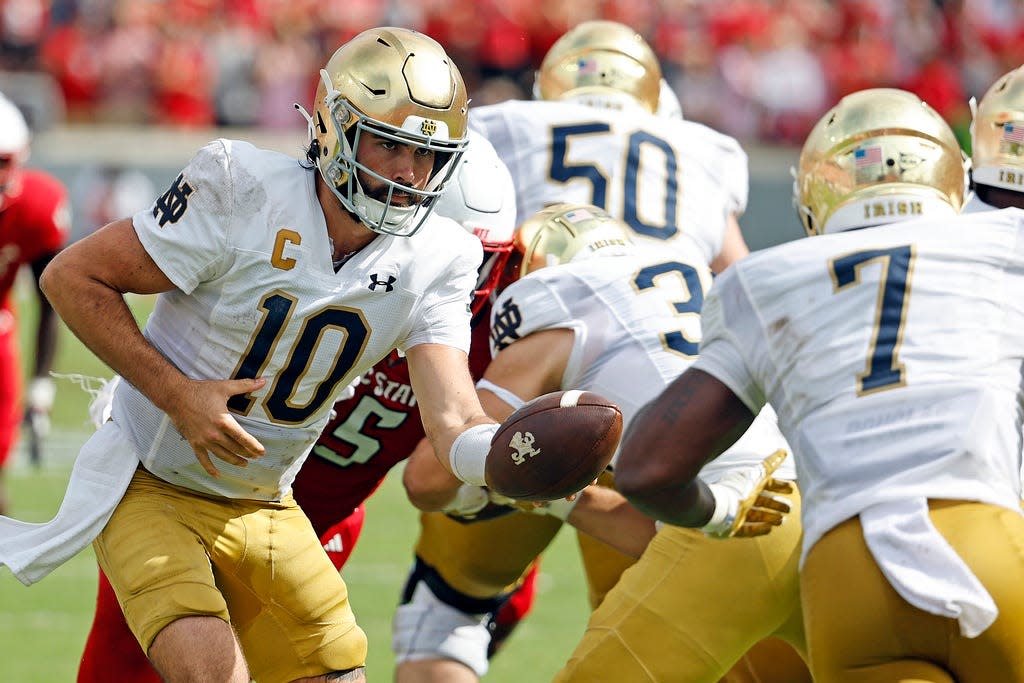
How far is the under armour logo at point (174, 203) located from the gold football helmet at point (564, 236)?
43.9 inches

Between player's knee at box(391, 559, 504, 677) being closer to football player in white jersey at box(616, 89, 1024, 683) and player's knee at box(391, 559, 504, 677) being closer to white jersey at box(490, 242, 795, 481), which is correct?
white jersey at box(490, 242, 795, 481)

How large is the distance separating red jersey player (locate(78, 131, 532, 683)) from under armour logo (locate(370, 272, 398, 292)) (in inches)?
28.6

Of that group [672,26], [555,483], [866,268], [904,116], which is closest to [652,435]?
[555,483]

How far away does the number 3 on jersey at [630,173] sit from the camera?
4824mm

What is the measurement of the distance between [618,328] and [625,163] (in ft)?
4.51

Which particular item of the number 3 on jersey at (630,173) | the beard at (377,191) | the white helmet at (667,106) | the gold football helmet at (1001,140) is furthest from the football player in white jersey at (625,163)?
the beard at (377,191)

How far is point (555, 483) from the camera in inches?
116

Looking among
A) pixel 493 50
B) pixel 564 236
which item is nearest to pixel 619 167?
pixel 564 236

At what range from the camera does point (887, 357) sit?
274cm

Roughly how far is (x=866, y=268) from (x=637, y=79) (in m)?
2.75

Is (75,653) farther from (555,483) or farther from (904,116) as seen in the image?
(904,116)

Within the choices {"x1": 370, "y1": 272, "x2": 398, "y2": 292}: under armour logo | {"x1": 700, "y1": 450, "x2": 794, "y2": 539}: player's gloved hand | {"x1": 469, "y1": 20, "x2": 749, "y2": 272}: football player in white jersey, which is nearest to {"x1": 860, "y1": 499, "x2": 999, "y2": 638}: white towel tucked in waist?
{"x1": 700, "y1": 450, "x2": 794, "y2": 539}: player's gloved hand

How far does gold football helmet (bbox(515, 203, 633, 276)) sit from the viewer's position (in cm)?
398

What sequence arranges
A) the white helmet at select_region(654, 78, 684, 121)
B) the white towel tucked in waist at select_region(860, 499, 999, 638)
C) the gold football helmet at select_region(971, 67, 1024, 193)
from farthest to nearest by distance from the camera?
the white helmet at select_region(654, 78, 684, 121), the gold football helmet at select_region(971, 67, 1024, 193), the white towel tucked in waist at select_region(860, 499, 999, 638)
